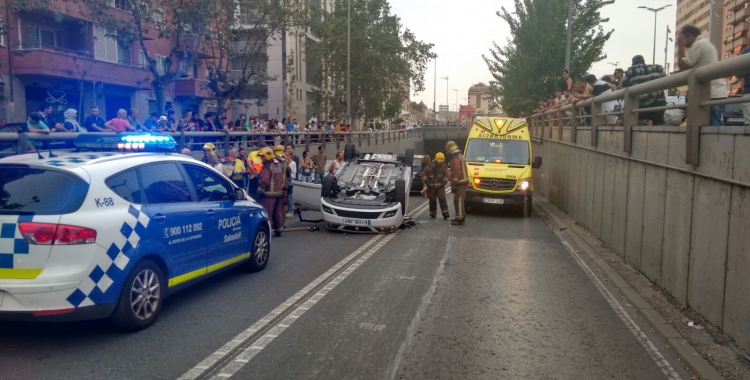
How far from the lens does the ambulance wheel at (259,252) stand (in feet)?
29.3

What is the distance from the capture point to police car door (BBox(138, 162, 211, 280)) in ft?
21.4

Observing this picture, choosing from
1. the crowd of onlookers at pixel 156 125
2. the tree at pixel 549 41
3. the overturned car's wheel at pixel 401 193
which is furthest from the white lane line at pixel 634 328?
the tree at pixel 549 41

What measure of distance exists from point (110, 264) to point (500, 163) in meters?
13.7

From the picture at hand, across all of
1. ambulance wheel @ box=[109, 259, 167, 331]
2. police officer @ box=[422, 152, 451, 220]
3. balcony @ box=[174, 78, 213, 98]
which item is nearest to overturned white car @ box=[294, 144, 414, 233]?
police officer @ box=[422, 152, 451, 220]

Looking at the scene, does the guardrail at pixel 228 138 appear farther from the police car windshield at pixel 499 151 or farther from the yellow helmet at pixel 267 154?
the police car windshield at pixel 499 151

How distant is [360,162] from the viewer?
15484mm

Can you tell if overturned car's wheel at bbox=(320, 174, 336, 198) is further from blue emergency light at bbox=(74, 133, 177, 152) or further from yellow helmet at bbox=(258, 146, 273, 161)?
blue emergency light at bbox=(74, 133, 177, 152)

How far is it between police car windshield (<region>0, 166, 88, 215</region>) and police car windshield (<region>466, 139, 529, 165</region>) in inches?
544

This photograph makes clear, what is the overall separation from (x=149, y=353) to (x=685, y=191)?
6.09 m

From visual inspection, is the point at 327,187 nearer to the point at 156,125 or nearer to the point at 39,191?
the point at 156,125

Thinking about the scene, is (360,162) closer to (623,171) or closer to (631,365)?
(623,171)

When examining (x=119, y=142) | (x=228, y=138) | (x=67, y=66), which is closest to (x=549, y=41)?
(x=228, y=138)

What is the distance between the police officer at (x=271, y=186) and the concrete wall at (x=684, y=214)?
250 inches

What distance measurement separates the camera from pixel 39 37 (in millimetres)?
27922
